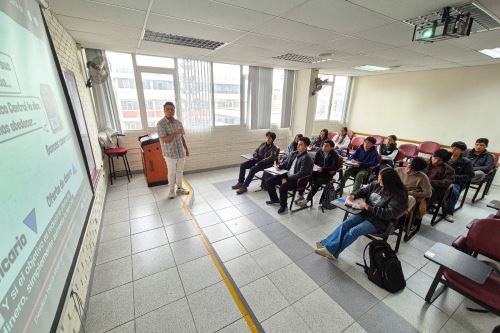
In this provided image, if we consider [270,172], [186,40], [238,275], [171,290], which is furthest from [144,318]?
[186,40]

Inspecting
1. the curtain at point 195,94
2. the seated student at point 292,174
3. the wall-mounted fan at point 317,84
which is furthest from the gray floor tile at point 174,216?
the wall-mounted fan at point 317,84

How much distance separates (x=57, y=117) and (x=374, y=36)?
3.74 meters

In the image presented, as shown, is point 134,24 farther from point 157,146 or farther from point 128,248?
point 128,248

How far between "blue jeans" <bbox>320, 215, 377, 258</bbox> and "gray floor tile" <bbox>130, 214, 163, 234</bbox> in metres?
2.48

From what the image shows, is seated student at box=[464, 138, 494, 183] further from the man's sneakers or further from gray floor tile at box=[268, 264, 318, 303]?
the man's sneakers

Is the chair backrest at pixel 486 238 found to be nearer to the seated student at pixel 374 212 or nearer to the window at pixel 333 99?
the seated student at pixel 374 212

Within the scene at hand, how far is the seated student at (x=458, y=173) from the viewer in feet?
11.6

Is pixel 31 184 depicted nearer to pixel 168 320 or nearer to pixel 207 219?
pixel 168 320

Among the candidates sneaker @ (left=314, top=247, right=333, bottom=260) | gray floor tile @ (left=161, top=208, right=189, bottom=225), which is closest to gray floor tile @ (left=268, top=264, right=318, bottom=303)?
sneaker @ (left=314, top=247, right=333, bottom=260)

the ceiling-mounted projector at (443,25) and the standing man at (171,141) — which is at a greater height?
the ceiling-mounted projector at (443,25)

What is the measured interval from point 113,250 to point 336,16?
3863 mm

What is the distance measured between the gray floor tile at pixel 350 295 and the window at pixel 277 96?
5190 millimetres

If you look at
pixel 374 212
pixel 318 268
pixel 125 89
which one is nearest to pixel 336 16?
pixel 374 212

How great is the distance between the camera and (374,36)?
287cm
